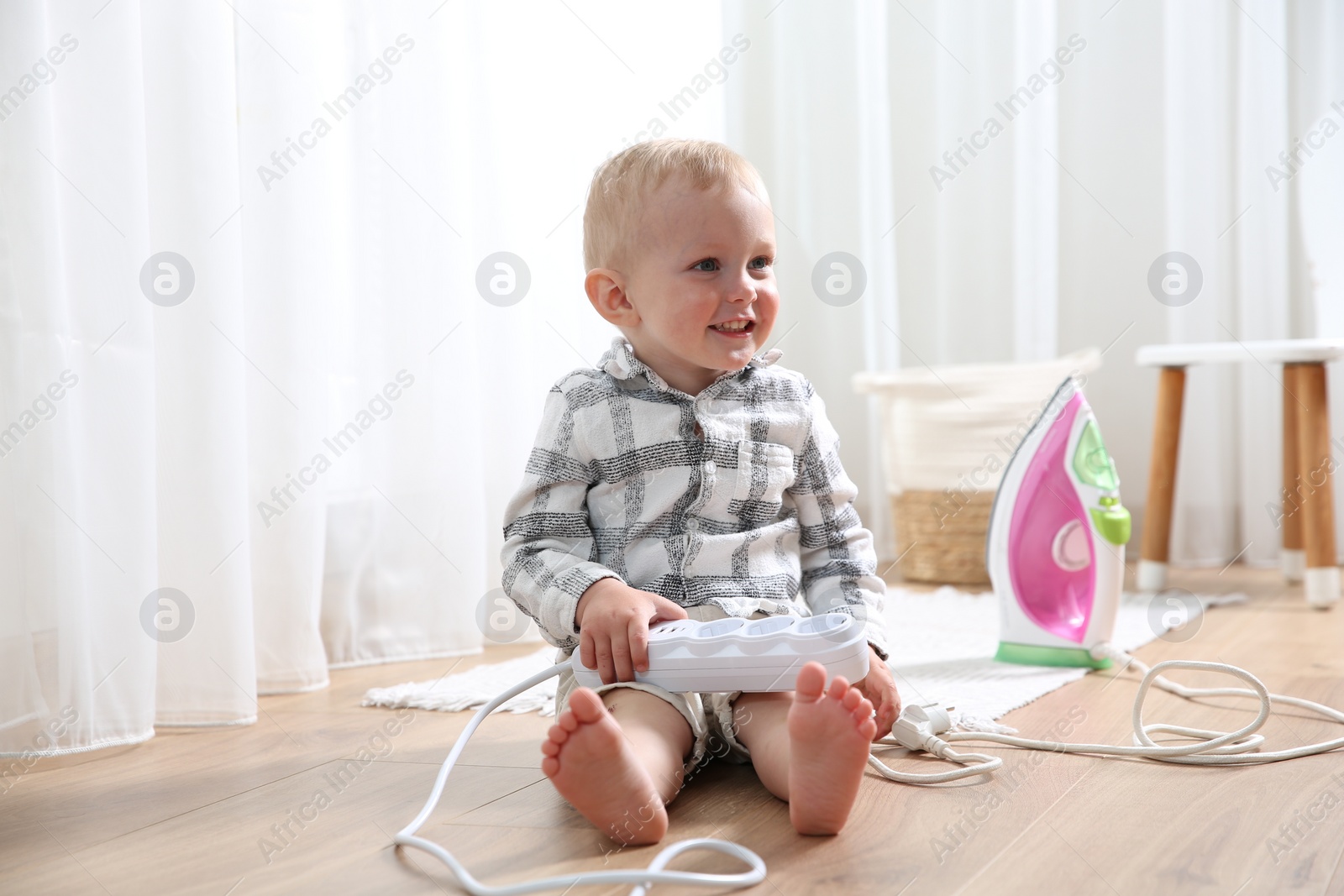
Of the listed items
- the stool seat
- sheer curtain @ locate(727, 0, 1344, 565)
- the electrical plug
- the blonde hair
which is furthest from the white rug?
sheer curtain @ locate(727, 0, 1344, 565)

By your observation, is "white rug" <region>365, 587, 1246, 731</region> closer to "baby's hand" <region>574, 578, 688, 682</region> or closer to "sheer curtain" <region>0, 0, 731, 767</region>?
"sheer curtain" <region>0, 0, 731, 767</region>

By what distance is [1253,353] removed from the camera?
5.46 ft

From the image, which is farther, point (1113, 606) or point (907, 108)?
point (907, 108)

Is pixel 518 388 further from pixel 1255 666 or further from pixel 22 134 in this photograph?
pixel 1255 666

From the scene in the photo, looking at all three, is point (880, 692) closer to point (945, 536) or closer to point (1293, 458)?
point (945, 536)

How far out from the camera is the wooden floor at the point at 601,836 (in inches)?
26.1

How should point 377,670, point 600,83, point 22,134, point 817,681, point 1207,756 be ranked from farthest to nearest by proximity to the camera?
point 600,83, point 377,670, point 22,134, point 1207,756, point 817,681

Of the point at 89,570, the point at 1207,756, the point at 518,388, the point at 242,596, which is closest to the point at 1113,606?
the point at 1207,756

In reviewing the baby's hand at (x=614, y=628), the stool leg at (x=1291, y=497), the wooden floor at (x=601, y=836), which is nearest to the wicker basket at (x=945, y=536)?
the stool leg at (x=1291, y=497)

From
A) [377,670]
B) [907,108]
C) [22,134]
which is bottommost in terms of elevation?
[377,670]

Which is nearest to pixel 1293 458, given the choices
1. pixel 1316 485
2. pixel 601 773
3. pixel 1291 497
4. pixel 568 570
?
pixel 1291 497

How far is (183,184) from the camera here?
1.10m

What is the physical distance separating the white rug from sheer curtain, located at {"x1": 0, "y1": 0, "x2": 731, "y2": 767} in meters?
0.15

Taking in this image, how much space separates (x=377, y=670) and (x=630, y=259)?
2.30ft
